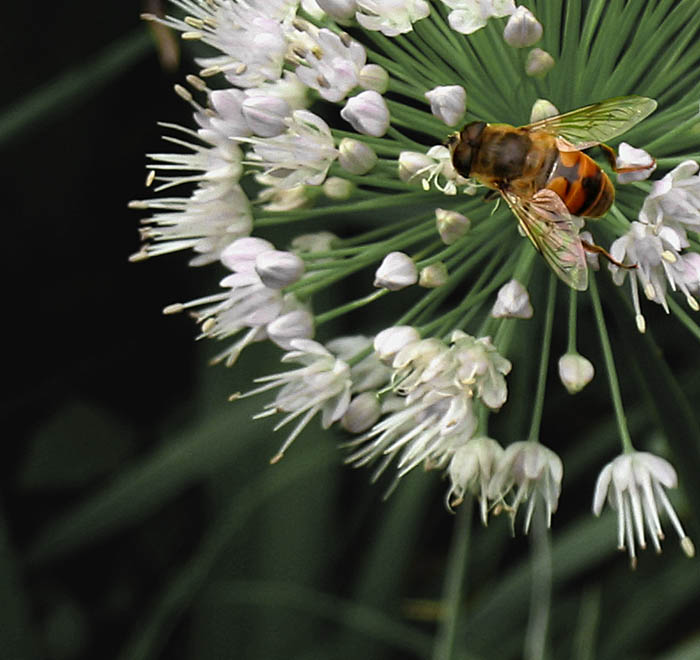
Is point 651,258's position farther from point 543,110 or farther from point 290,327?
point 290,327

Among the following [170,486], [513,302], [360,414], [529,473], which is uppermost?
[513,302]

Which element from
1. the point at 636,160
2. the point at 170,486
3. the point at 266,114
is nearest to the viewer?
the point at 636,160

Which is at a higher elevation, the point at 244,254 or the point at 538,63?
the point at 538,63

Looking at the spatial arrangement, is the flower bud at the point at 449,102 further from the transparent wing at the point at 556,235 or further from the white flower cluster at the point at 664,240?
the white flower cluster at the point at 664,240

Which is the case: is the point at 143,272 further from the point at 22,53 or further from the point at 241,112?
the point at 241,112

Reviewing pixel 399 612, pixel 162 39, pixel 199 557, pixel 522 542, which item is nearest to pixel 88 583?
pixel 199 557

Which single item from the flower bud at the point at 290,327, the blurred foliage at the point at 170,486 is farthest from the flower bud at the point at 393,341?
the blurred foliage at the point at 170,486

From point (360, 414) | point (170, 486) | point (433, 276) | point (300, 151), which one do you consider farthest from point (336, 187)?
point (170, 486)
